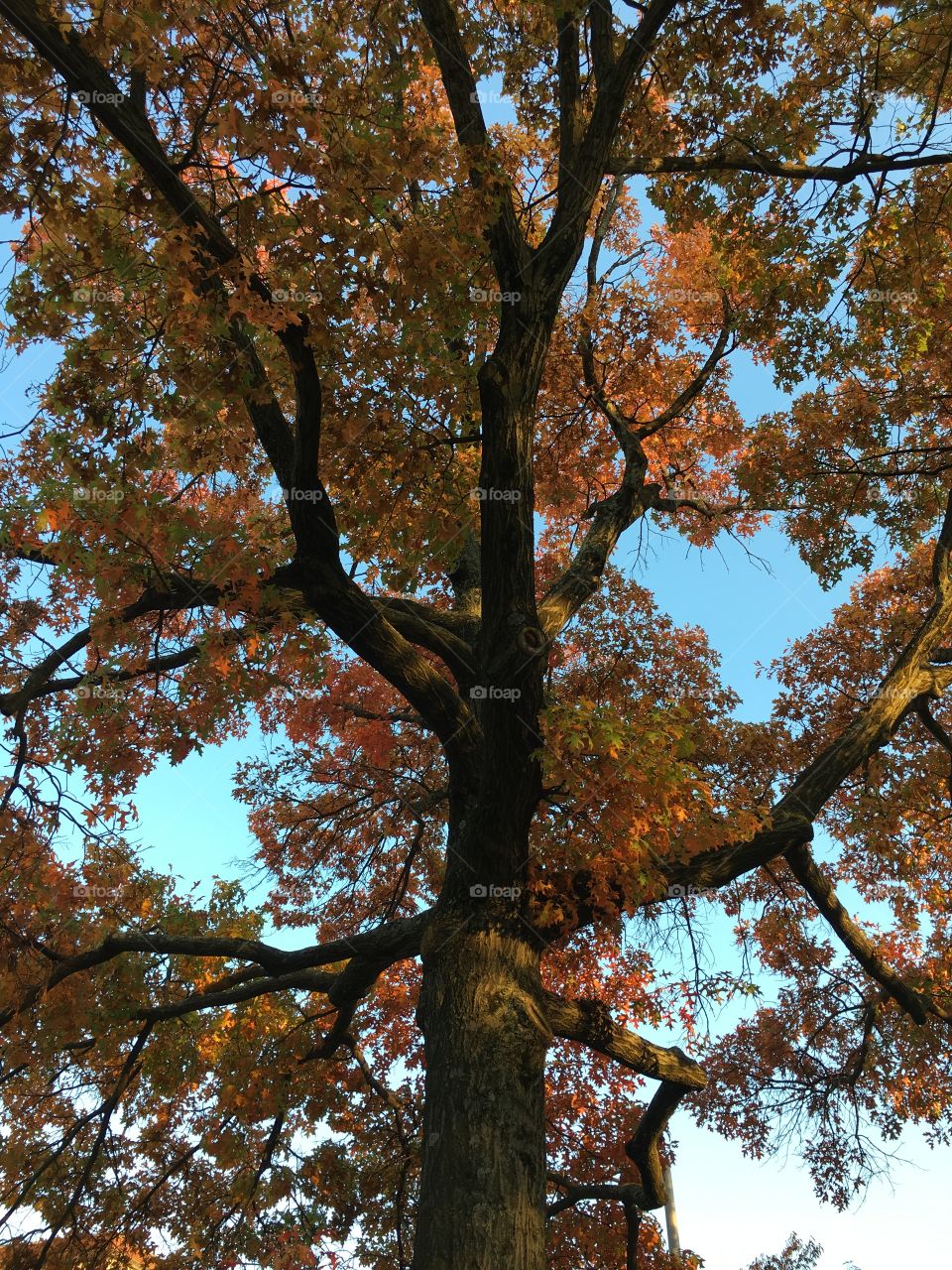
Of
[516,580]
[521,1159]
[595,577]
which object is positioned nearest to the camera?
[521,1159]

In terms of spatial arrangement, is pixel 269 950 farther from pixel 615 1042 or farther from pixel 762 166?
pixel 762 166

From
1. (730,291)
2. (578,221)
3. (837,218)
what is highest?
(730,291)

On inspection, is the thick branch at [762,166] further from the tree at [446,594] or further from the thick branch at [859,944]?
the thick branch at [859,944]

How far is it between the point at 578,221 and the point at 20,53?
3810 mm

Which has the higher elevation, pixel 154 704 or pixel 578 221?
pixel 578 221

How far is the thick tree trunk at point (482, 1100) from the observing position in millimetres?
4203

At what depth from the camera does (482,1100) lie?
4.67m

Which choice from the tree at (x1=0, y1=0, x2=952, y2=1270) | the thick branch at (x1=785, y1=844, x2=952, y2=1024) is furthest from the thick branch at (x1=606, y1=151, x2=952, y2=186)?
the thick branch at (x1=785, y1=844, x2=952, y2=1024)

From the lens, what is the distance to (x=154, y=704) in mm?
5762

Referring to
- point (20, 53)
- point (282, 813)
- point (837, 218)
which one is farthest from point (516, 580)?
point (282, 813)

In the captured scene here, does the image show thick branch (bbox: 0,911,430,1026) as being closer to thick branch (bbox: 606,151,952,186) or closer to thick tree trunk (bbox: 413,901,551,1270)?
thick tree trunk (bbox: 413,901,551,1270)

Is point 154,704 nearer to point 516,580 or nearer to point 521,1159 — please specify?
point 516,580

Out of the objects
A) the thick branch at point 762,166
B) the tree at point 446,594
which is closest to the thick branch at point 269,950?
the tree at point 446,594

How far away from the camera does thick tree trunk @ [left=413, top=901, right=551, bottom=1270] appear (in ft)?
13.8
